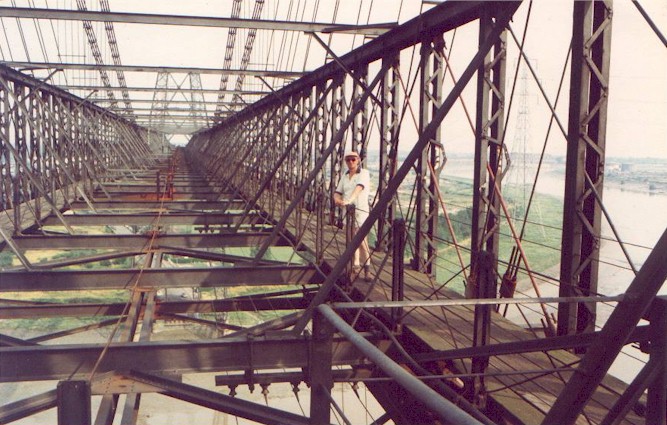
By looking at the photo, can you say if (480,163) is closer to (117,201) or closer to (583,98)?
(583,98)

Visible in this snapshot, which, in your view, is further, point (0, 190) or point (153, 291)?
point (0, 190)

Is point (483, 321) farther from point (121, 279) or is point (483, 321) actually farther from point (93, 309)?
point (93, 309)

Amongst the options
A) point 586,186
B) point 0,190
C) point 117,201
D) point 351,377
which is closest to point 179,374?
point 351,377

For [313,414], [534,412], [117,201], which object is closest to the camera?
[313,414]

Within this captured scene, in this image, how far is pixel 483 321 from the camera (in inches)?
175

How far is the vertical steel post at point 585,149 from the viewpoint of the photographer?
17.0ft

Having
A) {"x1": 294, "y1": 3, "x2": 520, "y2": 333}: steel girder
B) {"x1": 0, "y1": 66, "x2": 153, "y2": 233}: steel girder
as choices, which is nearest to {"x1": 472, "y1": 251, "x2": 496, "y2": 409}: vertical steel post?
{"x1": 294, "y1": 3, "x2": 520, "y2": 333}: steel girder

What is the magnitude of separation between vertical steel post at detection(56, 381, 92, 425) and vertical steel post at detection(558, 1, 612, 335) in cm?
370

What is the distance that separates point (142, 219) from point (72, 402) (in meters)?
9.65

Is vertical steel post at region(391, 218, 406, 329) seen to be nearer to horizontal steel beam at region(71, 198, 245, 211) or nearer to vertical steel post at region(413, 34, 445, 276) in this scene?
vertical steel post at region(413, 34, 445, 276)

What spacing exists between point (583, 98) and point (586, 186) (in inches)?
28.9

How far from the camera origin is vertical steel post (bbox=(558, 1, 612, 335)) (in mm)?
5176

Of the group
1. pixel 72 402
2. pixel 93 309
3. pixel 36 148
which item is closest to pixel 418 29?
pixel 72 402

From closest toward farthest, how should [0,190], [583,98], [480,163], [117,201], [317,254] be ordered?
[583,98] < [480,163] < [317,254] < [0,190] < [117,201]
